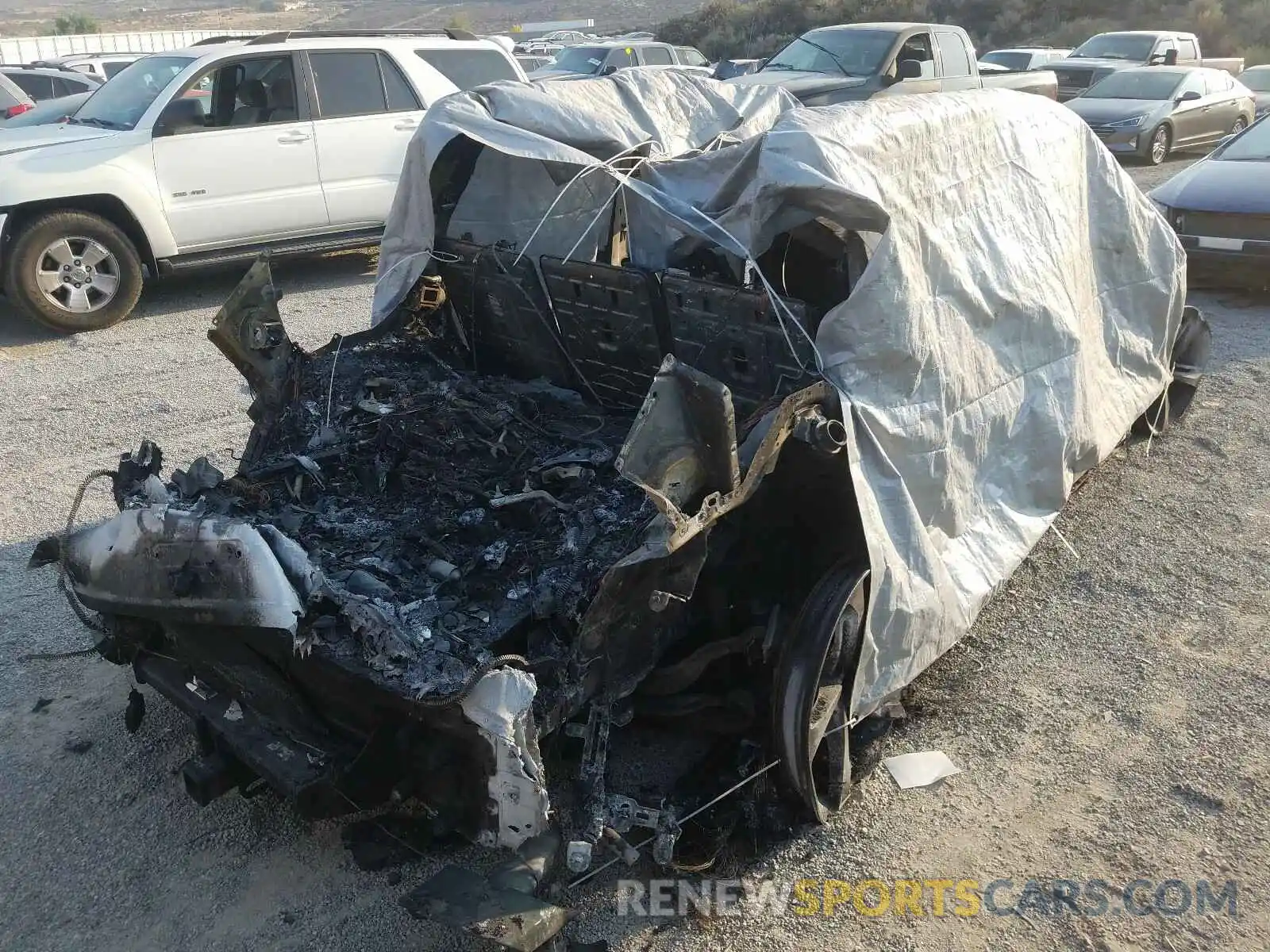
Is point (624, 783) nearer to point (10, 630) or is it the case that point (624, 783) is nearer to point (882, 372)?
point (882, 372)

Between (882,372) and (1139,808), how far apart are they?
156cm

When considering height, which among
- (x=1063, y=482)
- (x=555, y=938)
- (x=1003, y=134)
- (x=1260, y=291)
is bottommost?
(x=1260, y=291)

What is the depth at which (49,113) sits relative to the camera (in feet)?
33.1

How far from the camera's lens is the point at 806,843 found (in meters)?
2.97

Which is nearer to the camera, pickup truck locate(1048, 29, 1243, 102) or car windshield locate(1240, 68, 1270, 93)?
pickup truck locate(1048, 29, 1243, 102)

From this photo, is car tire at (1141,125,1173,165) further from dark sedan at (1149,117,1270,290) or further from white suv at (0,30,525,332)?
white suv at (0,30,525,332)

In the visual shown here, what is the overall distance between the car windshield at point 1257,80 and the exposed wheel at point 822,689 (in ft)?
62.0

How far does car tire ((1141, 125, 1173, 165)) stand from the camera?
46.0 feet

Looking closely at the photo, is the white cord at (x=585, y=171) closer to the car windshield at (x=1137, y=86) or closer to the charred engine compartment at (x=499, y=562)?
the charred engine compartment at (x=499, y=562)

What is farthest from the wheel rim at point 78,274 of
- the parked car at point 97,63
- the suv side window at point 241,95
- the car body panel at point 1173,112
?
the car body panel at point 1173,112

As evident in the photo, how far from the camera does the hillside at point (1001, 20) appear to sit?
28062mm

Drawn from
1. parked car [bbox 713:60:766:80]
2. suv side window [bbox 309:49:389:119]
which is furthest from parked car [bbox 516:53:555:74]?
suv side window [bbox 309:49:389:119]

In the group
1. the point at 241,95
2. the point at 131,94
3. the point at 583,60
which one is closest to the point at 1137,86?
the point at 583,60

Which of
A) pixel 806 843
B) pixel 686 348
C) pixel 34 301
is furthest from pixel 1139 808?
pixel 34 301
